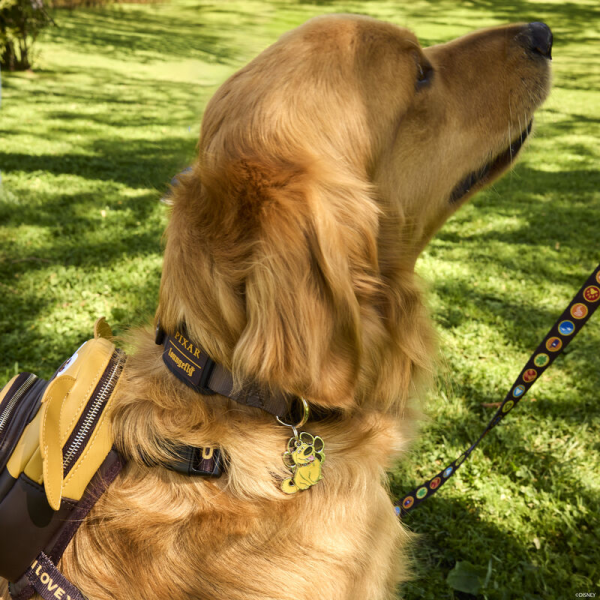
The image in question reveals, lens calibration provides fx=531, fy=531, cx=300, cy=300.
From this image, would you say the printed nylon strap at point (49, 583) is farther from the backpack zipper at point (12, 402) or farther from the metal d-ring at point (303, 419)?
the metal d-ring at point (303, 419)

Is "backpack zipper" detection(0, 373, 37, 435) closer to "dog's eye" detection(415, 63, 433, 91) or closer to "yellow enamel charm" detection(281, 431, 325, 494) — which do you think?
"yellow enamel charm" detection(281, 431, 325, 494)

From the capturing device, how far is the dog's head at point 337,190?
1.51m

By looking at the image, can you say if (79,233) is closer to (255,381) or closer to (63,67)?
(255,381)

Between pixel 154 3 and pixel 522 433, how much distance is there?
2633 centimetres

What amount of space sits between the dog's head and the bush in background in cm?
1381

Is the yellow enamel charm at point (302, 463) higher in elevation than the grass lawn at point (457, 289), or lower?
higher

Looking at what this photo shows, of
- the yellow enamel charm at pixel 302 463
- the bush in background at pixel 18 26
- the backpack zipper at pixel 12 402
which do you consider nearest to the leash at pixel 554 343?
the yellow enamel charm at pixel 302 463

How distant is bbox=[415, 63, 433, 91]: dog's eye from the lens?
6.74 feet

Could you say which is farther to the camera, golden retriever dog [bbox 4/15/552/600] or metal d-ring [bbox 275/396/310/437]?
metal d-ring [bbox 275/396/310/437]

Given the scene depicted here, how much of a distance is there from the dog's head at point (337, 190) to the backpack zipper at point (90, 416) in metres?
0.27

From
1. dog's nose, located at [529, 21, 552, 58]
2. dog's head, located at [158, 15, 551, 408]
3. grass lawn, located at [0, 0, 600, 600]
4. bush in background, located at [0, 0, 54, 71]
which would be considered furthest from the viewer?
bush in background, located at [0, 0, 54, 71]

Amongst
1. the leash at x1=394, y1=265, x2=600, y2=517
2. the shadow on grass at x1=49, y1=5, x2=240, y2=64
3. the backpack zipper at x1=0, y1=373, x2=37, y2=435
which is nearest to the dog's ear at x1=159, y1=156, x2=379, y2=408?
the backpack zipper at x1=0, y1=373, x2=37, y2=435

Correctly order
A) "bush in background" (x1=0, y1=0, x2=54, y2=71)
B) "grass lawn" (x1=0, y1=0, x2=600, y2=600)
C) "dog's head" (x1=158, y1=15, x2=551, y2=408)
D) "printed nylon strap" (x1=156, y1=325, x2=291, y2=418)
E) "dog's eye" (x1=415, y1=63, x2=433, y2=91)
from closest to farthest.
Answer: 1. "dog's head" (x1=158, y1=15, x2=551, y2=408)
2. "printed nylon strap" (x1=156, y1=325, x2=291, y2=418)
3. "dog's eye" (x1=415, y1=63, x2=433, y2=91)
4. "grass lawn" (x1=0, y1=0, x2=600, y2=600)
5. "bush in background" (x1=0, y1=0, x2=54, y2=71)

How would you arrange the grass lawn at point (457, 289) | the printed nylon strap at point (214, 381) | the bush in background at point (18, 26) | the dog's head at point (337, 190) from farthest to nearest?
the bush in background at point (18, 26)
the grass lawn at point (457, 289)
the printed nylon strap at point (214, 381)
the dog's head at point (337, 190)
